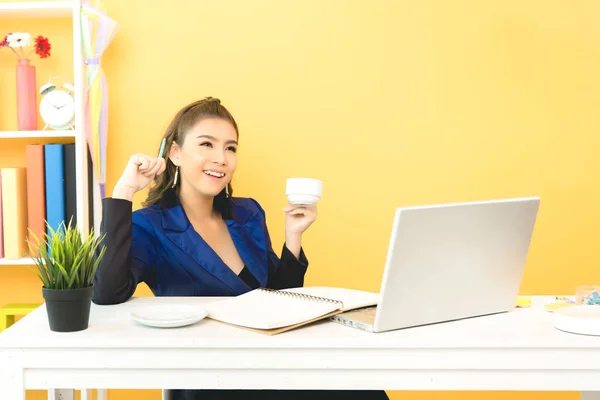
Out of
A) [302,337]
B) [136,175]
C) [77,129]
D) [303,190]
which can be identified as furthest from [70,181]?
[302,337]

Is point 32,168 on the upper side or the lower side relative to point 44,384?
upper

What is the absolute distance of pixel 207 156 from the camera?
2.05 m

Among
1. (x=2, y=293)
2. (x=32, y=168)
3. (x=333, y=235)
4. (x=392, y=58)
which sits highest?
(x=392, y=58)

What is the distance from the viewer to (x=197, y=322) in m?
1.36

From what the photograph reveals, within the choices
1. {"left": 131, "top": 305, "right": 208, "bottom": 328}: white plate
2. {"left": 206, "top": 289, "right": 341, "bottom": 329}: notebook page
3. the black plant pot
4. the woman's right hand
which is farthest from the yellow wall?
the black plant pot

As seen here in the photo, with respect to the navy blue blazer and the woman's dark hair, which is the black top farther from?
the woman's dark hair

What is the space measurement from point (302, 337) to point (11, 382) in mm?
524

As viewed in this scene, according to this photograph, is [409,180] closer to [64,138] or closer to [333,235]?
[333,235]

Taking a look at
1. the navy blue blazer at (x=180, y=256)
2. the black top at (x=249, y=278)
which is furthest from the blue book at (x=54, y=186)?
the black top at (x=249, y=278)

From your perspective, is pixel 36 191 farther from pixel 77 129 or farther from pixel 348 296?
pixel 348 296

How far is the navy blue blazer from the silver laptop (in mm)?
596

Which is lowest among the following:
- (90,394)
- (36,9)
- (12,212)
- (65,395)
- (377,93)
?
(90,394)

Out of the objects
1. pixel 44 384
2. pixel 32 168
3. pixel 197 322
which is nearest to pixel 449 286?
pixel 197 322

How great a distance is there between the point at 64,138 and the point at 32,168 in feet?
0.77
